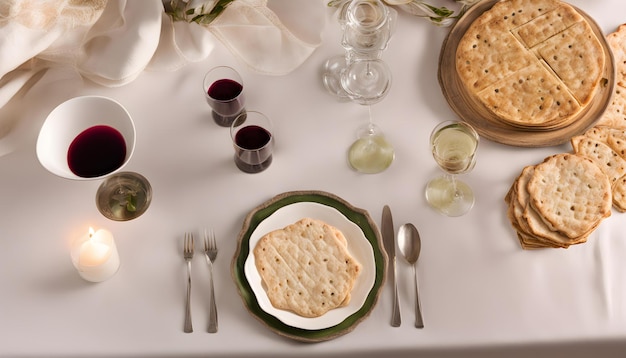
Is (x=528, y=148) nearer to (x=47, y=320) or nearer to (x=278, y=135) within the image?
(x=278, y=135)

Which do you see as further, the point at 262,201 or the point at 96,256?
the point at 262,201

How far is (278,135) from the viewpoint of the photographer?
1.52 metres

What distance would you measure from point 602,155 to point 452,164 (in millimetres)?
387

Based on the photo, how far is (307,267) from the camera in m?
1.38

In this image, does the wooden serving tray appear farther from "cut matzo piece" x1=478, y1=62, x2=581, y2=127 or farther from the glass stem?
the glass stem

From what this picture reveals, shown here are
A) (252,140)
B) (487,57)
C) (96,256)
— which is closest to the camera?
(96,256)

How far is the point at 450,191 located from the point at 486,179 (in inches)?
3.7

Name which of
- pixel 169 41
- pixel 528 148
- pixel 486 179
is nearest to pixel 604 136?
pixel 528 148

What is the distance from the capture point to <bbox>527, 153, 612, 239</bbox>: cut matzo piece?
139cm

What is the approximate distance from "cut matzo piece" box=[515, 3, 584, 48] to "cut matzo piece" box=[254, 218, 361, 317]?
2.20 feet

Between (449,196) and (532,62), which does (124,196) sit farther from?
(532,62)

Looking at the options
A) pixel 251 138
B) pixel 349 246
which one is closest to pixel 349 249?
pixel 349 246

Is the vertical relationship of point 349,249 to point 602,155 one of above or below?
below

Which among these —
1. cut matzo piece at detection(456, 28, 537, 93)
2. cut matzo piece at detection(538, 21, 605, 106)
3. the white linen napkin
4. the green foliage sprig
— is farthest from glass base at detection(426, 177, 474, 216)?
the green foliage sprig
